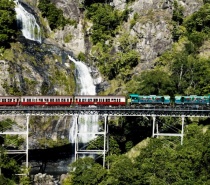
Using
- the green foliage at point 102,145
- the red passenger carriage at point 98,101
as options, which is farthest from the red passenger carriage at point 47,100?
the green foliage at point 102,145

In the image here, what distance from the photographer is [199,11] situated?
138 meters

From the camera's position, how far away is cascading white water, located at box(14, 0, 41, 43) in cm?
14000

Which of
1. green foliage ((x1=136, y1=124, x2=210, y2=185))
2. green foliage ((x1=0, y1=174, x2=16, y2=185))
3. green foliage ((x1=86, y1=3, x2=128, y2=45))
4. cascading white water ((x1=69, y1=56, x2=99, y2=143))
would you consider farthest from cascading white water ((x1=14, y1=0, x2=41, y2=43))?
green foliage ((x1=136, y1=124, x2=210, y2=185))

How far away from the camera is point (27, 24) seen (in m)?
141

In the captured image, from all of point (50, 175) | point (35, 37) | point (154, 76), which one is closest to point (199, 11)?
point (154, 76)

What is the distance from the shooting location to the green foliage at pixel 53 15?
147 meters

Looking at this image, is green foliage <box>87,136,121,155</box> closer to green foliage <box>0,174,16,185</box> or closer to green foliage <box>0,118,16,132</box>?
green foliage <box>0,118,16,132</box>

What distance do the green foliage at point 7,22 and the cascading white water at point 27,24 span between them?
2.66 meters

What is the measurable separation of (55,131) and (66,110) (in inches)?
620

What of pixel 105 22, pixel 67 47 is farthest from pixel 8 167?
pixel 105 22

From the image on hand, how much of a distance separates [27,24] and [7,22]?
865 cm

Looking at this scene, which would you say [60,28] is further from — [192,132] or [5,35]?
[192,132]

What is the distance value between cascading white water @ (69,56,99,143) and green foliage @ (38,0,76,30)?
13174 millimetres

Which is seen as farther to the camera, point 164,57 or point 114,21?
point 114,21
